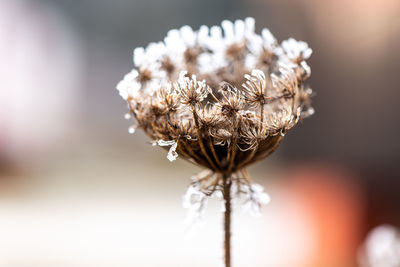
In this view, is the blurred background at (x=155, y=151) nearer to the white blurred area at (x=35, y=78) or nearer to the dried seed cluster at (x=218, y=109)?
the white blurred area at (x=35, y=78)

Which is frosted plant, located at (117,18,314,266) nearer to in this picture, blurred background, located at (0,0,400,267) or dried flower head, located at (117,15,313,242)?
dried flower head, located at (117,15,313,242)

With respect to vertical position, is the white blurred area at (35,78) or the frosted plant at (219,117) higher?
the white blurred area at (35,78)

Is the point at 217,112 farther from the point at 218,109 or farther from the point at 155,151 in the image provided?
the point at 155,151

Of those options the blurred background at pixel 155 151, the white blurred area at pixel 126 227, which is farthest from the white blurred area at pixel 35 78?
the white blurred area at pixel 126 227

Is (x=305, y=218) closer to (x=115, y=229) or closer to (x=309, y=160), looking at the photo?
(x=309, y=160)

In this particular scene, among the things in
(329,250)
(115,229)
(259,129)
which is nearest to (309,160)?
(329,250)

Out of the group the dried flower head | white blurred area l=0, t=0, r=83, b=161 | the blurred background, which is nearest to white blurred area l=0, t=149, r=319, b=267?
the blurred background

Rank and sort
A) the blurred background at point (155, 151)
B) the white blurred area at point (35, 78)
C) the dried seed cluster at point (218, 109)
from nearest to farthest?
the dried seed cluster at point (218, 109)
the blurred background at point (155, 151)
the white blurred area at point (35, 78)

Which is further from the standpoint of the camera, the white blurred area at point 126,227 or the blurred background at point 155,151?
the white blurred area at point 126,227
